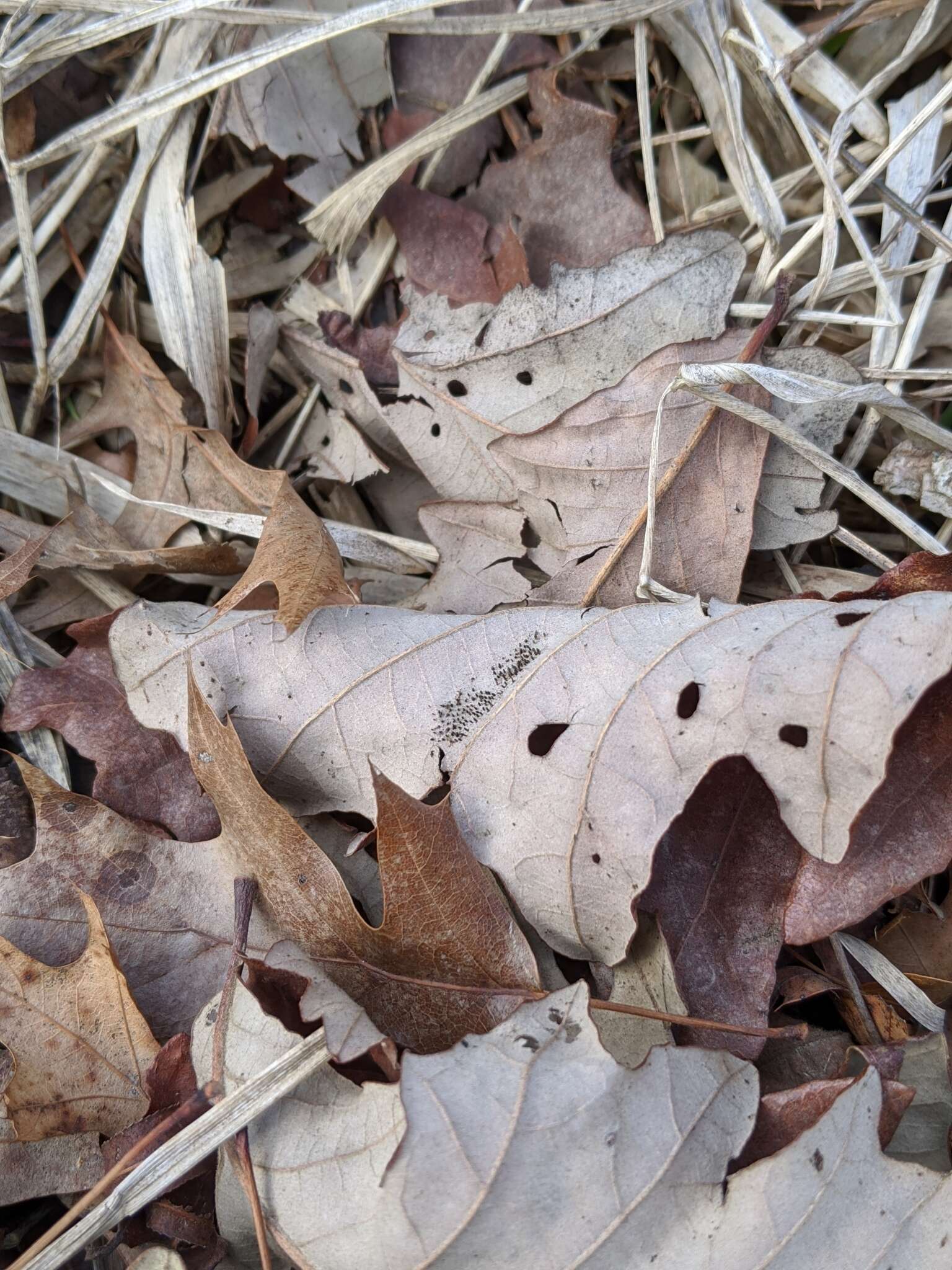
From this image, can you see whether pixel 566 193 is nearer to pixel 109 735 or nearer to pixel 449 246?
pixel 449 246

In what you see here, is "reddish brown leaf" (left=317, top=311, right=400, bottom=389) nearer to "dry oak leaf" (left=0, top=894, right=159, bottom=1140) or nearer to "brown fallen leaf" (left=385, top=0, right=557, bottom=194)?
"brown fallen leaf" (left=385, top=0, right=557, bottom=194)

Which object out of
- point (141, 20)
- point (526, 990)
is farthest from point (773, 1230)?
point (141, 20)

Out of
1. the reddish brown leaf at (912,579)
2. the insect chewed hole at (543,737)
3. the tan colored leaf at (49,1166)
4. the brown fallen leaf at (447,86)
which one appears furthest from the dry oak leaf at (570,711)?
the brown fallen leaf at (447,86)

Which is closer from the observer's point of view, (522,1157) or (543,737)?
(522,1157)

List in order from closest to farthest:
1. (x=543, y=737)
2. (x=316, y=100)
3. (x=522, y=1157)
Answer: (x=522, y=1157)
(x=543, y=737)
(x=316, y=100)

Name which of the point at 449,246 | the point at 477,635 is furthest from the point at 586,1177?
the point at 449,246

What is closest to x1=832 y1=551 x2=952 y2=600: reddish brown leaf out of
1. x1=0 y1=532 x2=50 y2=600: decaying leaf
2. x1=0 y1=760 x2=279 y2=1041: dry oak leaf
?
x1=0 y1=760 x2=279 y2=1041: dry oak leaf

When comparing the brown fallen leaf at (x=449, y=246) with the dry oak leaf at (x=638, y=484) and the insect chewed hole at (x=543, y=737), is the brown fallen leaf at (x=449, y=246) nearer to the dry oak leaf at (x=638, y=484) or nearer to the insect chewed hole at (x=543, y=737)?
the dry oak leaf at (x=638, y=484)
